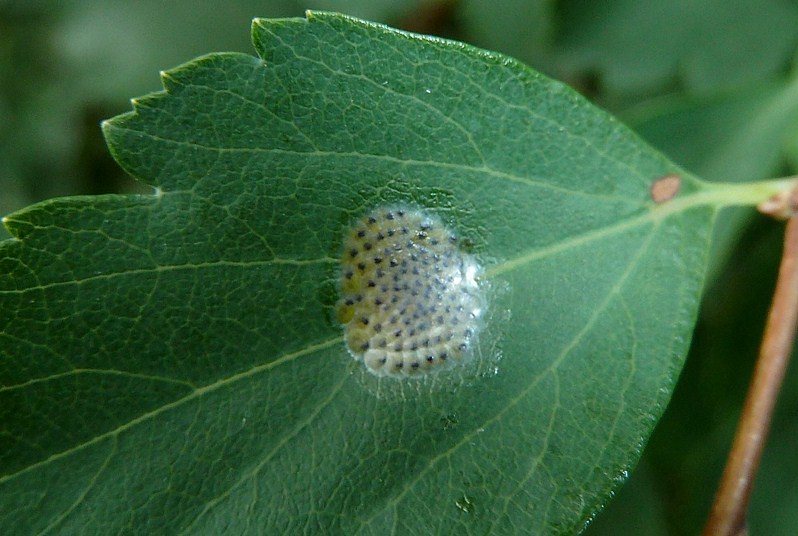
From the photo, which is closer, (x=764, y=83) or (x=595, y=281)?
(x=595, y=281)

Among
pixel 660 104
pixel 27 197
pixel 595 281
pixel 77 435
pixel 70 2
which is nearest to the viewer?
pixel 77 435

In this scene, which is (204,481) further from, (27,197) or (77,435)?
(27,197)

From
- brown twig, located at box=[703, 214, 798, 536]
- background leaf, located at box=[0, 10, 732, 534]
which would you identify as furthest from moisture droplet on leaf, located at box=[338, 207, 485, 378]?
brown twig, located at box=[703, 214, 798, 536]

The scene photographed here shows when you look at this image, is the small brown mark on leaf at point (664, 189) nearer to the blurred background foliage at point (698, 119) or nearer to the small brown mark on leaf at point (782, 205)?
the small brown mark on leaf at point (782, 205)

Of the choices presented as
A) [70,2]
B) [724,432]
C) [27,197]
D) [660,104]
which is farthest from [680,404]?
[70,2]

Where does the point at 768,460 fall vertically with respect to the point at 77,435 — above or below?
above

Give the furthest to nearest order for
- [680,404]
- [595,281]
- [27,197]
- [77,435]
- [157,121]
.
→ [27,197] < [680,404] < [595,281] < [157,121] < [77,435]

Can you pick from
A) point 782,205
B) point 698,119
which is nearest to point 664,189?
point 782,205

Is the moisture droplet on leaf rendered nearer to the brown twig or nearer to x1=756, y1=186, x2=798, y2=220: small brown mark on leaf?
the brown twig
